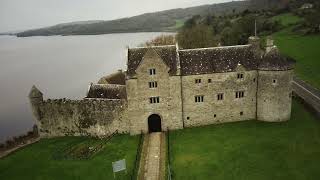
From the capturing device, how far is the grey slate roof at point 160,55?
46000 millimetres

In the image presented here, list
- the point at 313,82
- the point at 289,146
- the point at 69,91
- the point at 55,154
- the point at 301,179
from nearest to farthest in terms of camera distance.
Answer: the point at 301,179 < the point at 289,146 < the point at 55,154 < the point at 313,82 < the point at 69,91

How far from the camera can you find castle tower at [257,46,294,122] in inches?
1791

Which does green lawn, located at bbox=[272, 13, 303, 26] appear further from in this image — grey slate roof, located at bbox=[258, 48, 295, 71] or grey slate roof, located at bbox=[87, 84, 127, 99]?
grey slate roof, located at bbox=[87, 84, 127, 99]

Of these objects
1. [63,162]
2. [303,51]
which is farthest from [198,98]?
[303,51]

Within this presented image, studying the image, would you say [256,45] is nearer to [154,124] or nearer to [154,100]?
[154,100]

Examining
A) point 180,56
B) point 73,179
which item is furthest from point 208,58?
point 73,179

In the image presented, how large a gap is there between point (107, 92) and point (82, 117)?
5.72 metres

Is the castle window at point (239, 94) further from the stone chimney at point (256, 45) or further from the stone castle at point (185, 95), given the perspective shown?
the stone chimney at point (256, 45)

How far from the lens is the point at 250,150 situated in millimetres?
39812

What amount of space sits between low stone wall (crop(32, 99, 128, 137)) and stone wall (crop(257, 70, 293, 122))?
18353mm

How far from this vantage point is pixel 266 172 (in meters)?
34.9

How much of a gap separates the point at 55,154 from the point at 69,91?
2010 inches

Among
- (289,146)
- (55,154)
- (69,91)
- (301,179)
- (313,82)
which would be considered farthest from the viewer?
(69,91)

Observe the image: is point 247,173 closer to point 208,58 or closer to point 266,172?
point 266,172
